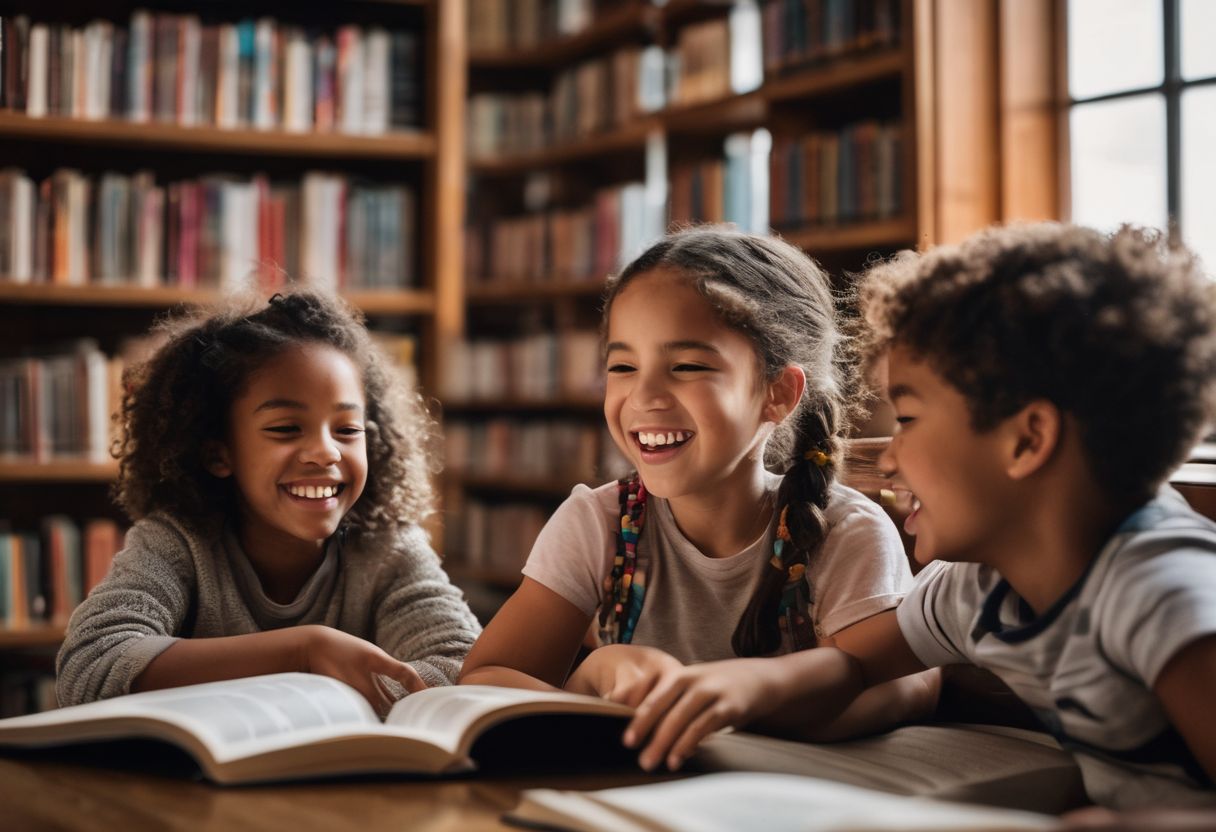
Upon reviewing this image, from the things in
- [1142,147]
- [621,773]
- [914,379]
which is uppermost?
[1142,147]

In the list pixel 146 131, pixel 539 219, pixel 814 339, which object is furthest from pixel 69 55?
pixel 814 339

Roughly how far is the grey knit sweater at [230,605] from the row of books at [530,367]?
2383 millimetres

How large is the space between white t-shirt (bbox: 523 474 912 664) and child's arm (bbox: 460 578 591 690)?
2cm

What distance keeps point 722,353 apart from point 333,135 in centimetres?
216

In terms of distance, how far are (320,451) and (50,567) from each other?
6.24 feet

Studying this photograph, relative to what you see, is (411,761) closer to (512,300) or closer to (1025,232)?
(1025,232)

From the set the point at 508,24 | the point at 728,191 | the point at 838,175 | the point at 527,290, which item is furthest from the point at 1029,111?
the point at 508,24

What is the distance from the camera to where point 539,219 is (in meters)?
4.33

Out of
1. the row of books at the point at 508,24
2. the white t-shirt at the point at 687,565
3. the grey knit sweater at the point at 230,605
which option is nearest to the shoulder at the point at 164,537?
the grey knit sweater at the point at 230,605

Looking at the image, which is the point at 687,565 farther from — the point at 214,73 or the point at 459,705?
the point at 214,73

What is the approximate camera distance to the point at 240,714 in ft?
3.06

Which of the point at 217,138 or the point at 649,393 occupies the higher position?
the point at 217,138

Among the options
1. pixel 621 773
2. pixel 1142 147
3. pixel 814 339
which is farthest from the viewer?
pixel 1142 147

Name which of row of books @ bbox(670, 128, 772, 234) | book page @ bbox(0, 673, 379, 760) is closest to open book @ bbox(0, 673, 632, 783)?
book page @ bbox(0, 673, 379, 760)
